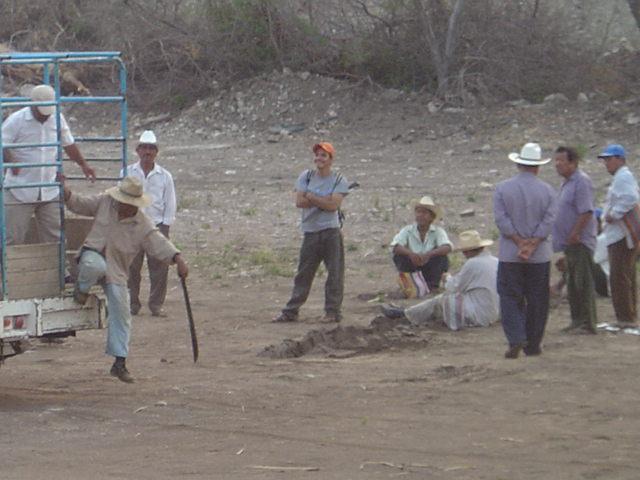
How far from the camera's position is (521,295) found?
464 inches

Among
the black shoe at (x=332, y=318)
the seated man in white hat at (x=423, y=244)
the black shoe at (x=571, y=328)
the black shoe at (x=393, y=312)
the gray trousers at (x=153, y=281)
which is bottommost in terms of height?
the black shoe at (x=332, y=318)

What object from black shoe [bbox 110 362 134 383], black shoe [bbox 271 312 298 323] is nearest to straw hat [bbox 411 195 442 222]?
black shoe [bbox 271 312 298 323]

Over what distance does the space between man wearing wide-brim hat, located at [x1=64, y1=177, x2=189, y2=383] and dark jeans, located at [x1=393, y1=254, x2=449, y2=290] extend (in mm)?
4871

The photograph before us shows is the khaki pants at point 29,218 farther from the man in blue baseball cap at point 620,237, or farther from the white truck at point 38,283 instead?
the man in blue baseball cap at point 620,237

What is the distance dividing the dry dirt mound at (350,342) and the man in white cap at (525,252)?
1.28 m

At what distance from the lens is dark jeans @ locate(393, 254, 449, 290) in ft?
50.5

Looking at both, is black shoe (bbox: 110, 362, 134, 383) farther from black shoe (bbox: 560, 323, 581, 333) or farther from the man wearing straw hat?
black shoe (bbox: 560, 323, 581, 333)

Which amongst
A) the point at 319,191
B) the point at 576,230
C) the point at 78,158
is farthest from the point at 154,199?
the point at 576,230

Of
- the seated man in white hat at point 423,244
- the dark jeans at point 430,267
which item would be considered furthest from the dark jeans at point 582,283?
the dark jeans at point 430,267

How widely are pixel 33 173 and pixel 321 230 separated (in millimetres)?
4199

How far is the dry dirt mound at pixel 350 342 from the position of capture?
12.6 meters

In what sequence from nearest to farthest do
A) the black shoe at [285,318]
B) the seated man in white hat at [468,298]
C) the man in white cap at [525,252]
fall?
the man in white cap at [525,252]
the seated man in white hat at [468,298]
the black shoe at [285,318]

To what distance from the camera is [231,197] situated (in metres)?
22.2

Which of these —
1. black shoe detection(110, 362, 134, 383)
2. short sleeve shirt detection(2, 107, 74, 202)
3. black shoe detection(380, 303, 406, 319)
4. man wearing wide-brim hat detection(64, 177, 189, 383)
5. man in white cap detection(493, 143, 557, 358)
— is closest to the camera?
man wearing wide-brim hat detection(64, 177, 189, 383)
